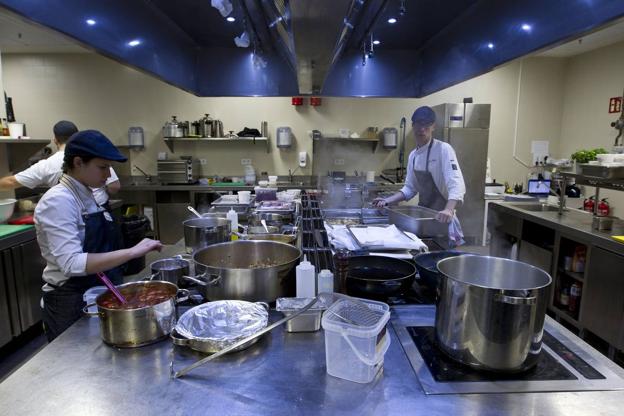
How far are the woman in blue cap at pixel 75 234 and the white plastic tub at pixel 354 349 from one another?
1.01 m

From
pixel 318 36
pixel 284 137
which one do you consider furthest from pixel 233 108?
pixel 318 36

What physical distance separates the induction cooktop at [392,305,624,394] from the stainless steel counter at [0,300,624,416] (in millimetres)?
21

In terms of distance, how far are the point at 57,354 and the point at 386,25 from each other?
195cm

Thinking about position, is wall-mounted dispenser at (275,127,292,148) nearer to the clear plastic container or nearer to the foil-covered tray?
the clear plastic container

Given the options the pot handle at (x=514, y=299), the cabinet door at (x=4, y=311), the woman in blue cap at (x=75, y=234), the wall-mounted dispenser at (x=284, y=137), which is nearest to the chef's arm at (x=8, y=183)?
the cabinet door at (x=4, y=311)

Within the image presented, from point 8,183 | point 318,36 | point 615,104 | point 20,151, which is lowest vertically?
point 8,183

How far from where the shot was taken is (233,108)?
594cm

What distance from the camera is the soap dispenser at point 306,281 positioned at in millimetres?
1330

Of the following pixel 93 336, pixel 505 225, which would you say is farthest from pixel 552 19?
pixel 505 225

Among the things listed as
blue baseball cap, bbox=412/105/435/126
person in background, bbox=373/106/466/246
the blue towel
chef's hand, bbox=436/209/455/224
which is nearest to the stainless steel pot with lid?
chef's hand, bbox=436/209/455/224

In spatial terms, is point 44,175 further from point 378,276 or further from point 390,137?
point 390,137

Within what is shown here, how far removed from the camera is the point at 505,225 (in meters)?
4.22

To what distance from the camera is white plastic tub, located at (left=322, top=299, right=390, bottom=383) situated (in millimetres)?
966

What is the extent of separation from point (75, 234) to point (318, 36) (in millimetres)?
1283
